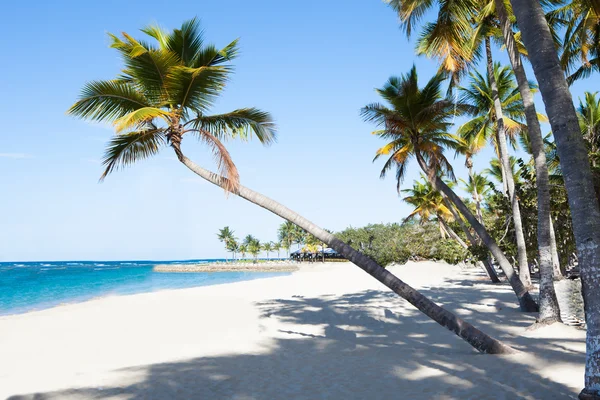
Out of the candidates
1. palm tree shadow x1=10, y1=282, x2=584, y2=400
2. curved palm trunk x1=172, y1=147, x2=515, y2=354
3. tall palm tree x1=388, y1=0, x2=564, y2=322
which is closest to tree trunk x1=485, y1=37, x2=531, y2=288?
tall palm tree x1=388, y1=0, x2=564, y2=322

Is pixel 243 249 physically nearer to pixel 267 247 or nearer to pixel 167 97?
pixel 267 247

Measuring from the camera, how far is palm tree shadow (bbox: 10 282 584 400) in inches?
189

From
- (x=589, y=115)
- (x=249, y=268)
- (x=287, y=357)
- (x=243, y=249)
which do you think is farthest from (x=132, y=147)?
(x=243, y=249)

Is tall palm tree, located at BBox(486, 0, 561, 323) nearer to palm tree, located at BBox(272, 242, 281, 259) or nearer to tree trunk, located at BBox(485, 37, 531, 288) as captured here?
tree trunk, located at BBox(485, 37, 531, 288)

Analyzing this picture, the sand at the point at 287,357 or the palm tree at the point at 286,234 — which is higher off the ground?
the palm tree at the point at 286,234

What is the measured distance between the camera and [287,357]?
661 cm

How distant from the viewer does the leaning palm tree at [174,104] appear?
21.9 ft

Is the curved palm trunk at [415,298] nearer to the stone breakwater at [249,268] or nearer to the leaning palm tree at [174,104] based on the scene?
the leaning palm tree at [174,104]

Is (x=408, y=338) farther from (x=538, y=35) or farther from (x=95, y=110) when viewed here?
(x=95, y=110)

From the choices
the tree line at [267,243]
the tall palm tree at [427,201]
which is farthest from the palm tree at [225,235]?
the tall palm tree at [427,201]

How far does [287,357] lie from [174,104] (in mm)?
5012

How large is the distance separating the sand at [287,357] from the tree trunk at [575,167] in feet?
2.65

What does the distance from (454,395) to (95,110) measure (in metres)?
7.45

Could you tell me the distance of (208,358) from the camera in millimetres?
6621
